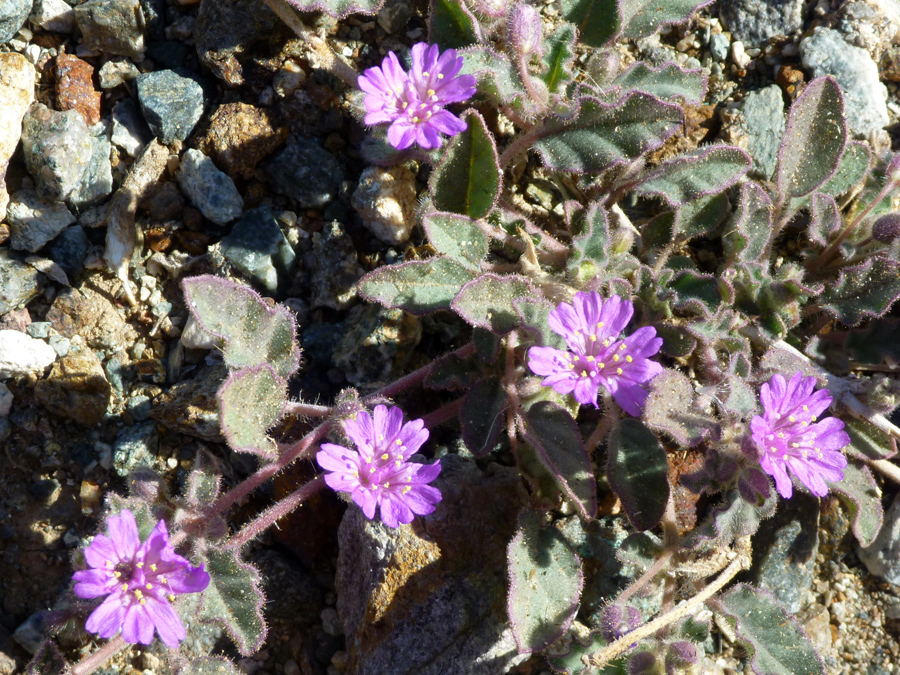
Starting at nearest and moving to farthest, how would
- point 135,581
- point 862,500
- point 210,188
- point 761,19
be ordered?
point 135,581 < point 862,500 < point 210,188 < point 761,19

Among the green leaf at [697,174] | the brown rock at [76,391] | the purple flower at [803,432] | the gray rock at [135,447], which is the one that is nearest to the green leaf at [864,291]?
the purple flower at [803,432]

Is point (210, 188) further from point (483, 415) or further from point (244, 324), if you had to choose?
point (483, 415)

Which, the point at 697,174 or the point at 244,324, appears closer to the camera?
the point at 244,324

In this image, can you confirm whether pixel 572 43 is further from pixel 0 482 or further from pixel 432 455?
pixel 0 482

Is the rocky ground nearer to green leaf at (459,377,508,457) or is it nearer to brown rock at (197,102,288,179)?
brown rock at (197,102,288,179)

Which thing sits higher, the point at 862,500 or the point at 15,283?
the point at 862,500

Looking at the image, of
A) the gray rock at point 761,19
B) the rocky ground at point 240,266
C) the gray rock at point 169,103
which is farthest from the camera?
the gray rock at point 761,19

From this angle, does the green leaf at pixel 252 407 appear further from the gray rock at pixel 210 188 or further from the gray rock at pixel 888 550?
the gray rock at pixel 888 550

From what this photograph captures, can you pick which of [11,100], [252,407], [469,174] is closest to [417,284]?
[469,174]
